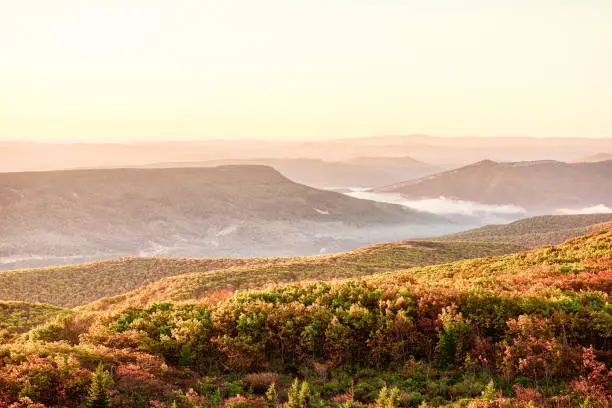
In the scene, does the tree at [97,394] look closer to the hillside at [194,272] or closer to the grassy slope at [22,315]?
the grassy slope at [22,315]

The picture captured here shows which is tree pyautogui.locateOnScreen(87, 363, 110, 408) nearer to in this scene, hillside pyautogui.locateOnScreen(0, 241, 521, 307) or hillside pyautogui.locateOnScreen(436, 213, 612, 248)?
hillside pyautogui.locateOnScreen(0, 241, 521, 307)

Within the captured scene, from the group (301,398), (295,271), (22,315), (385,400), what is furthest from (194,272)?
(385,400)

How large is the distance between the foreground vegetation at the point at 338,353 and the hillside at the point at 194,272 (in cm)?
2214

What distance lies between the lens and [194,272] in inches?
2234

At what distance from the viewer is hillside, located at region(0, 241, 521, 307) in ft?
129

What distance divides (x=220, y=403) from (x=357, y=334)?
3649mm

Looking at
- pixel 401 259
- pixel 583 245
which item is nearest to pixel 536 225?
pixel 401 259

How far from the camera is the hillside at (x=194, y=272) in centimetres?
3941

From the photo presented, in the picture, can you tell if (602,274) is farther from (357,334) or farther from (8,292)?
(8,292)

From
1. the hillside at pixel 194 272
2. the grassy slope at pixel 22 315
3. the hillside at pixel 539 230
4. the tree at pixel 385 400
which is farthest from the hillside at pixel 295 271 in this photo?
the hillside at pixel 539 230

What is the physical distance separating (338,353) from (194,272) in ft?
157

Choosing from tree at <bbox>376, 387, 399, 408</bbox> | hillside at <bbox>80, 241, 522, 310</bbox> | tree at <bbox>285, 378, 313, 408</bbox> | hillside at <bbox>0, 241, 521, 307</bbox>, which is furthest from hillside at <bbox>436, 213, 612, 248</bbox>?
tree at <bbox>285, 378, 313, 408</bbox>

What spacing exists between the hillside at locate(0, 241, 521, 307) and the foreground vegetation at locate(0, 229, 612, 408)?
72.6 feet

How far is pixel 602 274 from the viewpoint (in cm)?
1491
